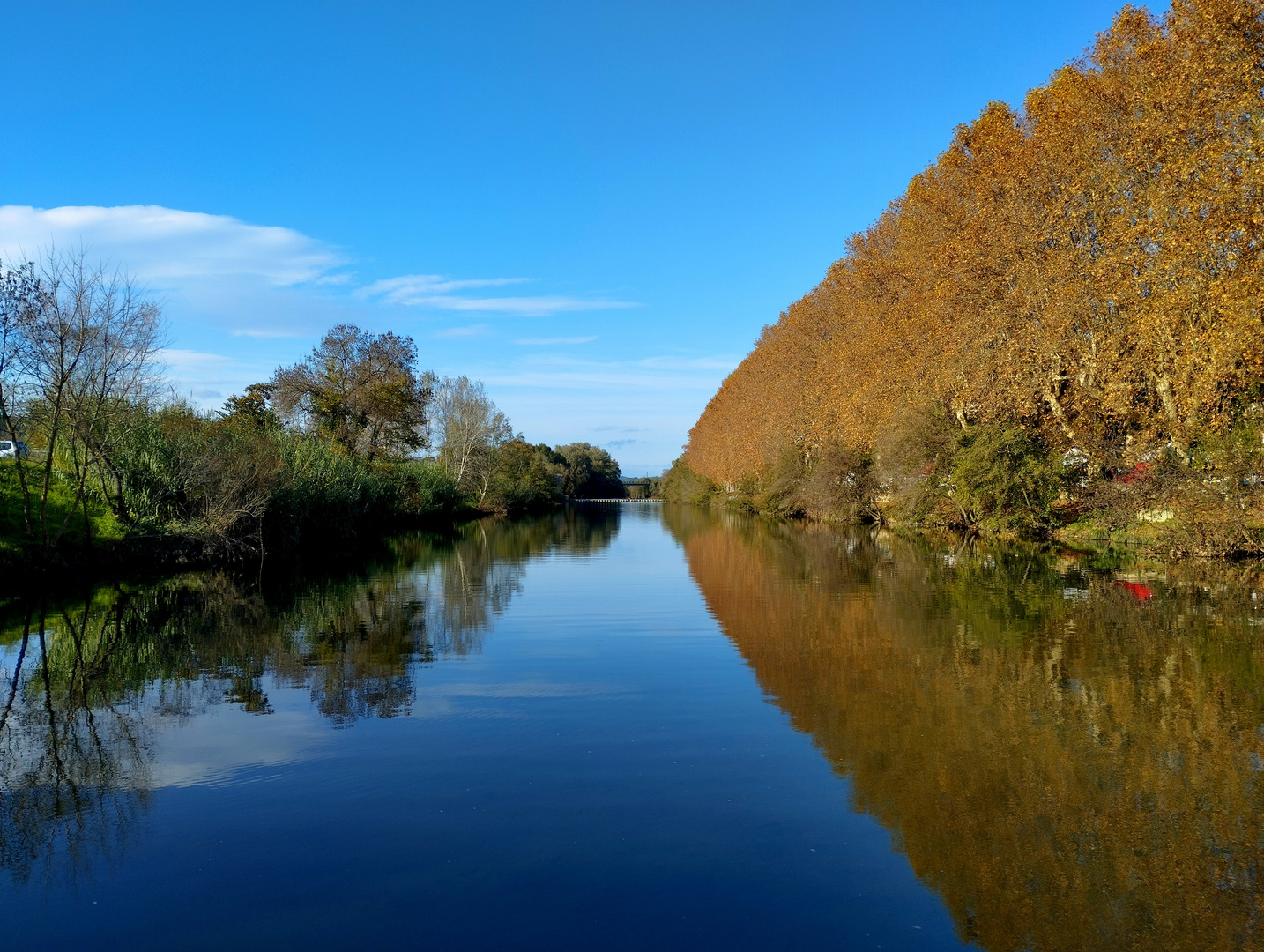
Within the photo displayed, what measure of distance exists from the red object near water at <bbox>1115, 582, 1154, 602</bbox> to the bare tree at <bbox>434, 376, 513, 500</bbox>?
4712cm

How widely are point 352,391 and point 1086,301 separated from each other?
34680 millimetres

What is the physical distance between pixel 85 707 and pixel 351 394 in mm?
37083

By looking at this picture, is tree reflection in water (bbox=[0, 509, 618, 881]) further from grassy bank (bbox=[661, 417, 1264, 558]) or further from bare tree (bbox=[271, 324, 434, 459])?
bare tree (bbox=[271, 324, 434, 459])

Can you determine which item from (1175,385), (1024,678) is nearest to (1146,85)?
(1175,385)

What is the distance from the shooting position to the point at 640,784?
5.86 metres

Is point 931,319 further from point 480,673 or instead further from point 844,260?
point 480,673

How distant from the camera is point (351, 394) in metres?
43.3

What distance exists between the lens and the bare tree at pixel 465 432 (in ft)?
196

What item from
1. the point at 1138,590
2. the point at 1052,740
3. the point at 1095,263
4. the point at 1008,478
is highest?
the point at 1095,263

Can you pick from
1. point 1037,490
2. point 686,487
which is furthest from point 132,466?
point 686,487

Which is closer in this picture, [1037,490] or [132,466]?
[132,466]

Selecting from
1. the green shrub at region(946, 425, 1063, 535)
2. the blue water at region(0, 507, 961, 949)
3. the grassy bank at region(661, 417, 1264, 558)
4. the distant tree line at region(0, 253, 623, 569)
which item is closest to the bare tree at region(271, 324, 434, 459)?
the distant tree line at region(0, 253, 623, 569)

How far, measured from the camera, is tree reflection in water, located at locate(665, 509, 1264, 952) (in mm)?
4191

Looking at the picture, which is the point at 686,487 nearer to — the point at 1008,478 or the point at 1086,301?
the point at 1008,478
